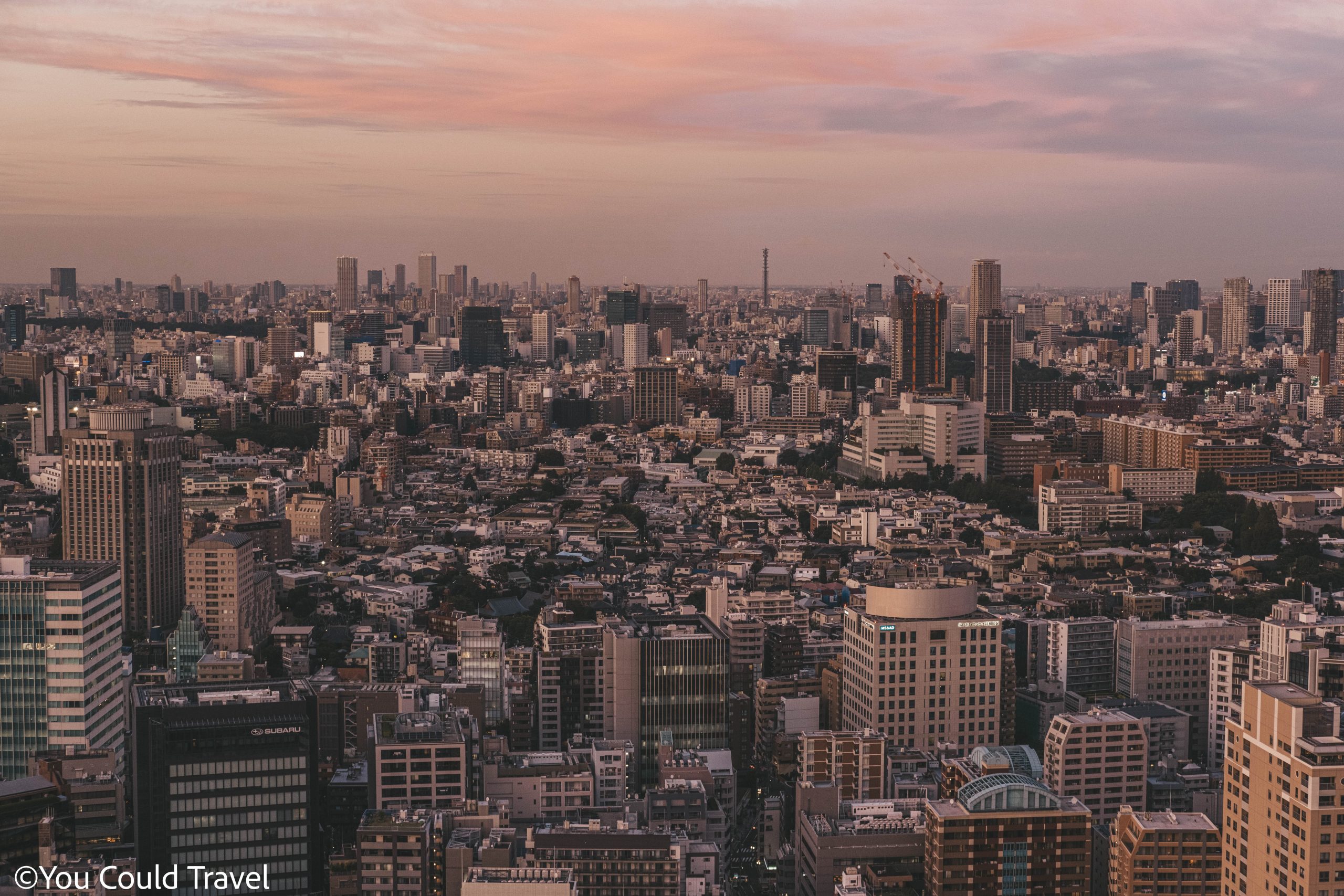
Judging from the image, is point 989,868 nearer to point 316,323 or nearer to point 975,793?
point 975,793

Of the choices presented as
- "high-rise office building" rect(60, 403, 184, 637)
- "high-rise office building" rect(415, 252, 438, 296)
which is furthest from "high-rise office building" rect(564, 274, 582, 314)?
"high-rise office building" rect(60, 403, 184, 637)

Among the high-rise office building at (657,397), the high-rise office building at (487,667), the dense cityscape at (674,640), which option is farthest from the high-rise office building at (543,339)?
the high-rise office building at (487,667)

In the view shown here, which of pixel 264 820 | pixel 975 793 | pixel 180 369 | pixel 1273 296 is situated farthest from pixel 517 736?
pixel 1273 296

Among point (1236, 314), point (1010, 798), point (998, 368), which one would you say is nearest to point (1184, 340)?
point (1236, 314)

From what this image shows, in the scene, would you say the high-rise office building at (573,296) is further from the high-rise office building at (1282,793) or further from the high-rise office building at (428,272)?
the high-rise office building at (1282,793)

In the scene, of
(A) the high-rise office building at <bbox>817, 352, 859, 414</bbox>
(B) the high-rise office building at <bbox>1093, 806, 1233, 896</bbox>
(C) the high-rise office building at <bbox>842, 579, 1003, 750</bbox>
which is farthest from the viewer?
(A) the high-rise office building at <bbox>817, 352, 859, 414</bbox>

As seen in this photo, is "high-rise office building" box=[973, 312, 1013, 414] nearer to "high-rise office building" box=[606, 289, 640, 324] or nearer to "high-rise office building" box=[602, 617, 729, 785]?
"high-rise office building" box=[606, 289, 640, 324]
